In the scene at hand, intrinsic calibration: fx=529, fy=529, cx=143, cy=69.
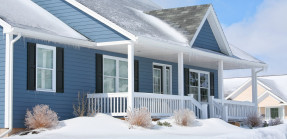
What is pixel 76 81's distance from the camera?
19.5 meters

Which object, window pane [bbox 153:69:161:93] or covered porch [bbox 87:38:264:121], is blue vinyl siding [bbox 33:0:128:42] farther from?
window pane [bbox 153:69:161:93]

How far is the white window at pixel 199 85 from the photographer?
26584 mm

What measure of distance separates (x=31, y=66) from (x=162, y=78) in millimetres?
8480

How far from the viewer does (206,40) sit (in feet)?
79.0

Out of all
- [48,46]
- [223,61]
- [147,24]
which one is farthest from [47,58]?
[223,61]

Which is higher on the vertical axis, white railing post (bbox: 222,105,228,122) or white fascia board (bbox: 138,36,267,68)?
white fascia board (bbox: 138,36,267,68)

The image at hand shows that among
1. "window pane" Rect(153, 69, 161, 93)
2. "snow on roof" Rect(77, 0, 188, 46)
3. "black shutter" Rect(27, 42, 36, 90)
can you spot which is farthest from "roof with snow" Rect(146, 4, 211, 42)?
"black shutter" Rect(27, 42, 36, 90)

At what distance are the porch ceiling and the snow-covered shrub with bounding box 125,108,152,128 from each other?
297 cm

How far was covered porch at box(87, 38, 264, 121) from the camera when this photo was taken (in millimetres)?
19125

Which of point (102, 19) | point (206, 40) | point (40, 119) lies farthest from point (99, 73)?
point (206, 40)

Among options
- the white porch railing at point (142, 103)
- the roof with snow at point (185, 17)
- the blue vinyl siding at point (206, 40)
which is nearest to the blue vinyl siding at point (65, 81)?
the white porch railing at point (142, 103)

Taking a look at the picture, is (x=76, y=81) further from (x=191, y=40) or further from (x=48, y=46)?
(x=191, y=40)

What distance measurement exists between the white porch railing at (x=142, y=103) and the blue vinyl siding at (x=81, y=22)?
2131 mm

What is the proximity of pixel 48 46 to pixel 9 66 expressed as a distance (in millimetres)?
1958
